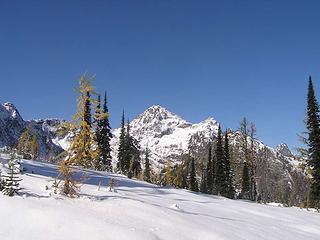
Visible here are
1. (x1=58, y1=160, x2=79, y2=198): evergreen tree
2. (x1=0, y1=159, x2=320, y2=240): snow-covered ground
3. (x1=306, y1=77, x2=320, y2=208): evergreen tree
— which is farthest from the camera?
(x1=306, y1=77, x2=320, y2=208): evergreen tree

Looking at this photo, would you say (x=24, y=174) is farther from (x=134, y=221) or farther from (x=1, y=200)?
(x=134, y=221)

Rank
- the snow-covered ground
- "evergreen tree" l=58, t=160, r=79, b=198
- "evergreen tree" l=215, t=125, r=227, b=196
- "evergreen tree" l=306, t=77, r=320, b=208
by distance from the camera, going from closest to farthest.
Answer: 1. the snow-covered ground
2. "evergreen tree" l=58, t=160, r=79, b=198
3. "evergreen tree" l=306, t=77, r=320, b=208
4. "evergreen tree" l=215, t=125, r=227, b=196

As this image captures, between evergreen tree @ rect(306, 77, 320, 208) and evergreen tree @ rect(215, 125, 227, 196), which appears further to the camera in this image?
evergreen tree @ rect(215, 125, 227, 196)

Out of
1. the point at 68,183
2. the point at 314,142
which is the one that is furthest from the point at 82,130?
the point at 314,142

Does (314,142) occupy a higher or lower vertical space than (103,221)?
higher

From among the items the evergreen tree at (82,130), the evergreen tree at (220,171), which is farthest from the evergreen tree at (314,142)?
the evergreen tree at (82,130)

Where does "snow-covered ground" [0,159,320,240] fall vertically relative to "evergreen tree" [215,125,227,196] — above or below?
below

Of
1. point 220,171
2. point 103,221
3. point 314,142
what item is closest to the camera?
point 103,221

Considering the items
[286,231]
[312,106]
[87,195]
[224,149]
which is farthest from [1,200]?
[224,149]

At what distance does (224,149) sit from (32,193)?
6000 cm

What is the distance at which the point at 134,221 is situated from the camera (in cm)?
960

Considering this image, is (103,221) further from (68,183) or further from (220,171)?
(220,171)

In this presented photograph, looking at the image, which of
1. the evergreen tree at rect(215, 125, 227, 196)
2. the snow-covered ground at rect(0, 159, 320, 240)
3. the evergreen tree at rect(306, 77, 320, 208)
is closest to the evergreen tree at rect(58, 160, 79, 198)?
the snow-covered ground at rect(0, 159, 320, 240)

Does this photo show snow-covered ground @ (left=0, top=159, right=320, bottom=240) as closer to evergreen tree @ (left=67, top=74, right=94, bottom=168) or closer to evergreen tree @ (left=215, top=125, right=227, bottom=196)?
evergreen tree @ (left=67, top=74, right=94, bottom=168)
